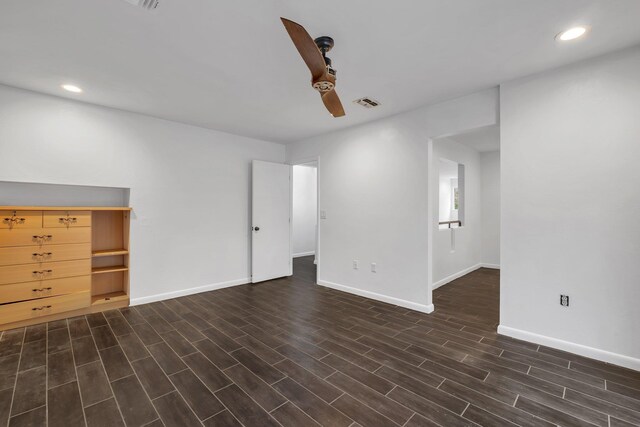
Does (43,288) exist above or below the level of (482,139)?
below

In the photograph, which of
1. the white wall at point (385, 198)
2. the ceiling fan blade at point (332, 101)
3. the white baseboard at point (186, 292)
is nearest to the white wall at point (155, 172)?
the white baseboard at point (186, 292)

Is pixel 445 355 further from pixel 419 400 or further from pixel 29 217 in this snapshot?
pixel 29 217

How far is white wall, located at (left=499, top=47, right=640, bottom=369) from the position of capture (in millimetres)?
2295

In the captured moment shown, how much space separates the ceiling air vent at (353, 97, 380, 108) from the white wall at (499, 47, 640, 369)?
1344 millimetres

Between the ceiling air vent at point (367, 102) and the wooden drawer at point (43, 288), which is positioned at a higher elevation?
the ceiling air vent at point (367, 102)

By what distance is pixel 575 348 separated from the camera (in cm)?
251

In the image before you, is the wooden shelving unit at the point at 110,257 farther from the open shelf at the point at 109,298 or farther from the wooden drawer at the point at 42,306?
the wooden drawer at the point at 42,306

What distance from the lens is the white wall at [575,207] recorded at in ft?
7.53

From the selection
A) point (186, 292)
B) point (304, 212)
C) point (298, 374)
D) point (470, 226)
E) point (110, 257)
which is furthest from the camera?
point (304, 212)

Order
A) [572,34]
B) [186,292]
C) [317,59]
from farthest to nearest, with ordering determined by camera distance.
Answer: [186,292]
[572,34]
[317,59]

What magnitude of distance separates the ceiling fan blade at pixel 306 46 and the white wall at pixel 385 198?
2123 millimetres

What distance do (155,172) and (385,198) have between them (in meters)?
3.32

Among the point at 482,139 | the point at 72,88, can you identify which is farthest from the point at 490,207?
the point at 72,88

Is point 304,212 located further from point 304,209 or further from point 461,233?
point 461,233
